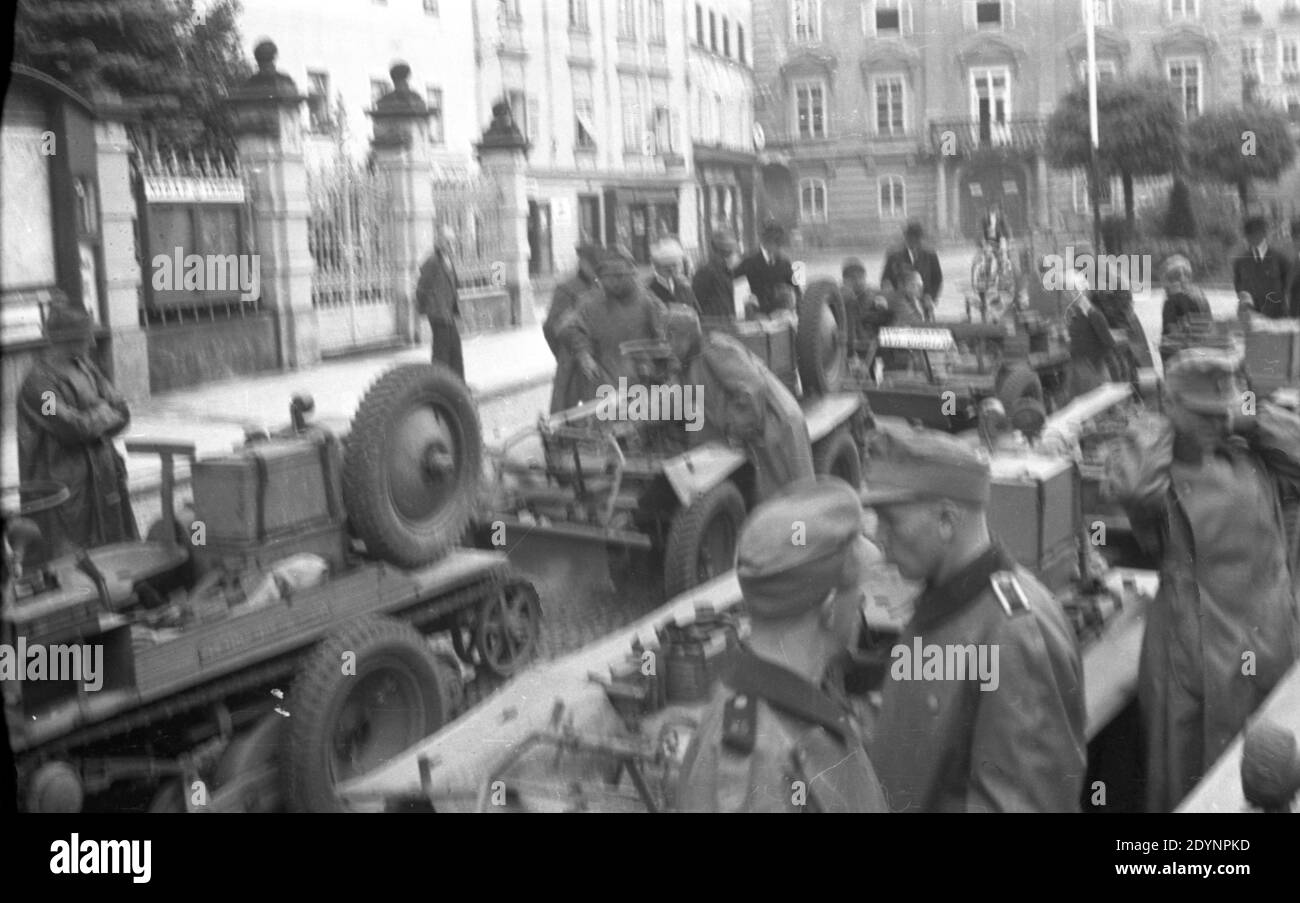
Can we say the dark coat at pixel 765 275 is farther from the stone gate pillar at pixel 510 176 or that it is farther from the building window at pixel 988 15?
the building window at pixel 988 15

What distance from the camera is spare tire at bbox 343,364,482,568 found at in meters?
3.68

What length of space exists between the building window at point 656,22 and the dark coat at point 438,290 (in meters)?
0.69

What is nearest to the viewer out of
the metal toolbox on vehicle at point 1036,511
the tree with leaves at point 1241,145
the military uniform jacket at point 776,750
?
the military uniform jacket at point 776,750

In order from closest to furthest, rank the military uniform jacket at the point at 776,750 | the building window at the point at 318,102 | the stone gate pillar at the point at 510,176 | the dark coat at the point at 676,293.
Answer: the military uniform jacket at the point at 776,750
the building window at the point at 318,102
the stone gate pillar at the point at 510,176
the dark coat at the point at 676,293

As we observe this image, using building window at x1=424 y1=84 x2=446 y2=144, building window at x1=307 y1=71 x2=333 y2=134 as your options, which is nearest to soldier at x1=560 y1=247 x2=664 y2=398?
building window at x1=424 y1=84 x2=446 y2=144

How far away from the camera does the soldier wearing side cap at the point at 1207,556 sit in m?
3.27

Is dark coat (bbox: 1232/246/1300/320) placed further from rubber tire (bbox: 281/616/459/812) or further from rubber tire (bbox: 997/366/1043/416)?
rubber tire (bbox: 281/616/459/812)

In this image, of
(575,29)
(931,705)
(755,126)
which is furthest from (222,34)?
(931,705)

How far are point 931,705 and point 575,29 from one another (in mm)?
1847

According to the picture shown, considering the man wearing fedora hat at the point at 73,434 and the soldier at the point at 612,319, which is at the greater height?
the soldier at the point at 612,319

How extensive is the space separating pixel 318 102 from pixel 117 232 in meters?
0.51

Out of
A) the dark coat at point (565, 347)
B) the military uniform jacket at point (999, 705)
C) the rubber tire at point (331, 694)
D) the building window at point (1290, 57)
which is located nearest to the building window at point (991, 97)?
the building window at point (1290, 57)

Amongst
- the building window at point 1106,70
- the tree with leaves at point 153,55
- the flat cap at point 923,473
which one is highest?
the tree with leaves at point 153,55

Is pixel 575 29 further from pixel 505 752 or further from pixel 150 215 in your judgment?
pixel 505 752
